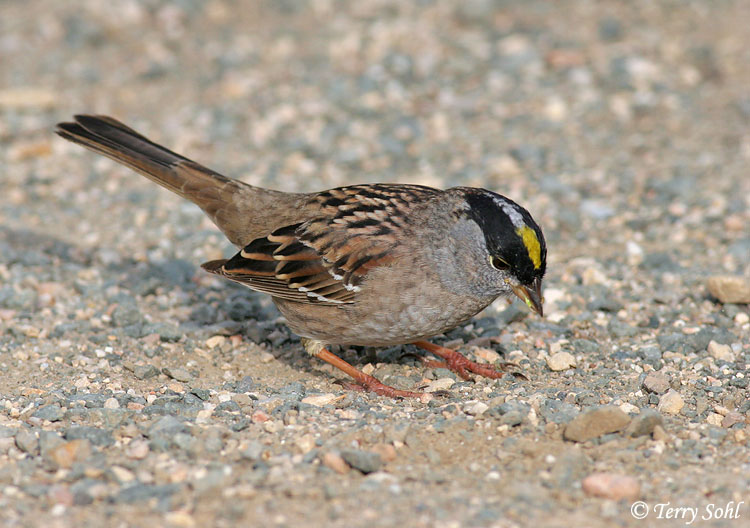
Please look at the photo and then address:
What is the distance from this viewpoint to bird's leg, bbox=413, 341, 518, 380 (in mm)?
5625

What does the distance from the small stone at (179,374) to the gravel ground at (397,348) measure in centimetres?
7

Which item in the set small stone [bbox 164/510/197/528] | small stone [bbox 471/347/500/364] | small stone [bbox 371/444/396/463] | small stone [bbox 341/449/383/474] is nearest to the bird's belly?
small stone [bbox 471/347/500/364]

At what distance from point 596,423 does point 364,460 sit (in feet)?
3.96

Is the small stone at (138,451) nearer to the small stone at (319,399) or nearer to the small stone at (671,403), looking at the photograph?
the small stone at (319,399)

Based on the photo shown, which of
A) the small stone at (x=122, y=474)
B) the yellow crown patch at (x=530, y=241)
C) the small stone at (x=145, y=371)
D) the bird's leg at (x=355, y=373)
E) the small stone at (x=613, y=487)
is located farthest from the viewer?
the small stone at (x=145, y=371)

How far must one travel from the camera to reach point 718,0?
427 inches

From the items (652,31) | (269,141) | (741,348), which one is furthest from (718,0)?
(741,348)

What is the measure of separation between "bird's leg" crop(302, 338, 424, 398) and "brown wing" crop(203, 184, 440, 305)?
35 cm

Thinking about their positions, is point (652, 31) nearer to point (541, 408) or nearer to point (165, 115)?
point (165, 115)

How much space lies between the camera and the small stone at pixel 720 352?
5590mm

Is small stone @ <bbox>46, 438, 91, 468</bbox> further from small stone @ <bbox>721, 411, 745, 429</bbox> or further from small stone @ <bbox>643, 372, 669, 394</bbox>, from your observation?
small stone @ <bbox>721, 411, 745, 429</bbox>

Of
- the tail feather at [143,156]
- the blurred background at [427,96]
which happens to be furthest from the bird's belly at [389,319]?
the blurred background at [427,96]

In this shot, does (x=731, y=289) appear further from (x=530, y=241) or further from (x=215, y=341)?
(x=215, y=341)

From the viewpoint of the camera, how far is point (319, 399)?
519cm
